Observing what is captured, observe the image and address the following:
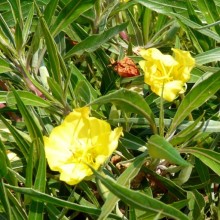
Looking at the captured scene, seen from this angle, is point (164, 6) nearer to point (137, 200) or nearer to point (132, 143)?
point (132, 143)

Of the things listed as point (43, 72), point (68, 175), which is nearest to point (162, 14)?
point (43, 72)

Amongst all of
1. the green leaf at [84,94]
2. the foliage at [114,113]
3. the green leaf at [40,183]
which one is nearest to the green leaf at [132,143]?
the foliage at [114,113]

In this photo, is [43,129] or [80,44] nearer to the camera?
[43,129]

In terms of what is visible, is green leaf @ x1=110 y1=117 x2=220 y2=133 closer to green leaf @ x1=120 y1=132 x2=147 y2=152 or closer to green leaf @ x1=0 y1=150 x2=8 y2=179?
green leaf @ x1=120 y1=132 x2=147 y2=152

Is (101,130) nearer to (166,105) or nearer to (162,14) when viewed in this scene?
(166,105)

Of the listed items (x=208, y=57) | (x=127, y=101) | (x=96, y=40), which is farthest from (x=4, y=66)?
(x=208, y=57)

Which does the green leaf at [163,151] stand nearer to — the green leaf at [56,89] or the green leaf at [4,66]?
the green leaf at [56,89]
